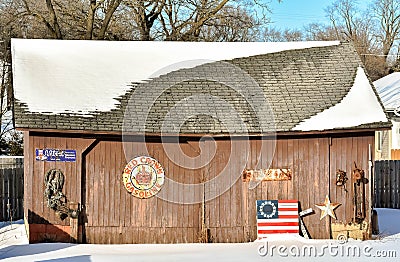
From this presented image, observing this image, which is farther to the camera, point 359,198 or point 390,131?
point 390,131

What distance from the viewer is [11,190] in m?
17.4

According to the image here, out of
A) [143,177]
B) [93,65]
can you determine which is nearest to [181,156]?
[143,177]

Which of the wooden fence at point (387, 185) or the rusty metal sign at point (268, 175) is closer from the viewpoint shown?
the rusty metal sign at point (268, 175)

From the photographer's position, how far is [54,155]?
529 inches

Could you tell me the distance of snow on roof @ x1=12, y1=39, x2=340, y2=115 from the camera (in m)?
13.9

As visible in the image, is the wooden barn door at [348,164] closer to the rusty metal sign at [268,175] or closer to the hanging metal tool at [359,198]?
the hanging metal tool at [359,198]

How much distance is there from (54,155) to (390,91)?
21.4 metres

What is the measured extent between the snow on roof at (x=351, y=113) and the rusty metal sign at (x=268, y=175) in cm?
103

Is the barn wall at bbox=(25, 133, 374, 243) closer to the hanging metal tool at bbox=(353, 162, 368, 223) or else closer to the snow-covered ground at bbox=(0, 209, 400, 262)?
the hanging metal tool at bbox=(353, 162, 368, 223)

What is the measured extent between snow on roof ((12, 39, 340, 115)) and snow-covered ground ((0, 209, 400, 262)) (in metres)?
2.90

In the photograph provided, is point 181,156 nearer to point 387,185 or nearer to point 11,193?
point 11,193

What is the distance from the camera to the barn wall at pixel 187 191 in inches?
531

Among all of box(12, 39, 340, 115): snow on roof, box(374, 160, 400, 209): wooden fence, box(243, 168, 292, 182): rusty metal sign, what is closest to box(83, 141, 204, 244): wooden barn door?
box(243, 168, 292, 182): rusty metal sign
